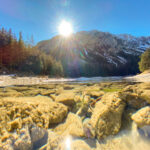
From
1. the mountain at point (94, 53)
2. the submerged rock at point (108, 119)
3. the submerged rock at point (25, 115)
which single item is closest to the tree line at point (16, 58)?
the submerged rock at point (25, 115)

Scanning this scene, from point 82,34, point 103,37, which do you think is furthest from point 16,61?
point 103,37

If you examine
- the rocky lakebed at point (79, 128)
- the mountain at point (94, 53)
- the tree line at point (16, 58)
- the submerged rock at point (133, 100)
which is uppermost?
the mountain at point (94, 53)

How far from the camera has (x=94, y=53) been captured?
191 feet

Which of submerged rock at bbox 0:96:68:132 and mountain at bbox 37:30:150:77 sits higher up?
mountain at bbox 37:30:150:77

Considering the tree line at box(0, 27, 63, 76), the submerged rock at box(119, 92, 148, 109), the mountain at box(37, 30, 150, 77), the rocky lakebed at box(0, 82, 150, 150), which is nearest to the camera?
the rocky lakebed at box(0, 82, 150, 150)

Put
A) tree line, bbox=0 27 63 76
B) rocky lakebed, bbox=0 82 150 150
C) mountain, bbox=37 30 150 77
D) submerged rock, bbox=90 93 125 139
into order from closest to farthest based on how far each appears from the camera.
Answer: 1. rocky lakebed, bbox=0 82 150 150
2. submerged rock, bbox=90 93 125 139
3. tree line, bbox=0 27 63 76
4. mountain, bbox=37 30 150 77

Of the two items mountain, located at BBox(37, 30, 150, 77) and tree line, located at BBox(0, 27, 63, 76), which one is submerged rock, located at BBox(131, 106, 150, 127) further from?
mountain, located at BBox(37, 30, 150, 77)

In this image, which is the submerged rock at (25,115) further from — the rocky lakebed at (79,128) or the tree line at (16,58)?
the tree line at (16,58)

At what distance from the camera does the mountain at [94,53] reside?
1468 inches

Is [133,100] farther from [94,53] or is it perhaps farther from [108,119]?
[94,53]

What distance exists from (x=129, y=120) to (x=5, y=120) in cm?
128

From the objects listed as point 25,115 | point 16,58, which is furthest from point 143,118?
point 16,58

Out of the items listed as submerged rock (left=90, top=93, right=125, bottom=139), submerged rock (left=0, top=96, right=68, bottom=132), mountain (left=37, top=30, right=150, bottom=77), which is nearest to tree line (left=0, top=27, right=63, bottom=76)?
submerged rock (left=0, top=96, right=68, bottom=132)

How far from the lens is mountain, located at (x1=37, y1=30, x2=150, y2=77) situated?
37.3 m
